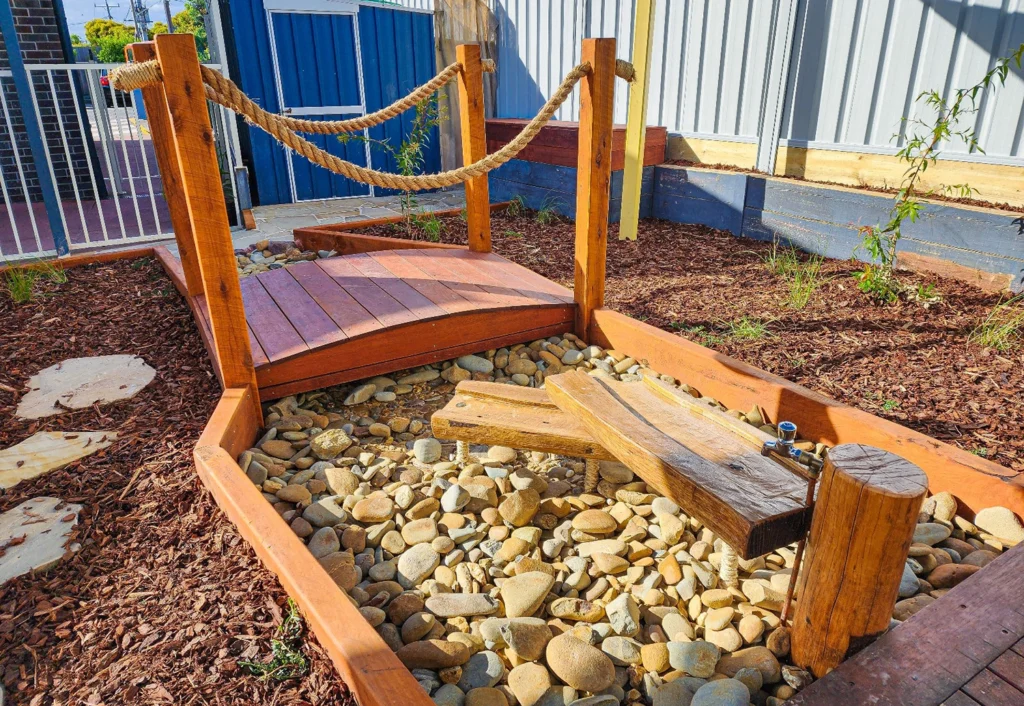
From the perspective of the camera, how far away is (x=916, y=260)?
433 centimetres

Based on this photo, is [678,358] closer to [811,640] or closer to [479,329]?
[479,329]

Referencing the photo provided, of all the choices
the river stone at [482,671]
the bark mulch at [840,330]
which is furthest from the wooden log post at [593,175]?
the river stone at [482,671]

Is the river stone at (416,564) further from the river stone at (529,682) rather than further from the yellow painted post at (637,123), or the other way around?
the yellow painted post at (637,123)

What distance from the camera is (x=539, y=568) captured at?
2.08 metres

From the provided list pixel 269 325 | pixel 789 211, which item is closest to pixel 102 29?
pixel 269 325

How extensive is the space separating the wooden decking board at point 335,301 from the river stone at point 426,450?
0.71 meters

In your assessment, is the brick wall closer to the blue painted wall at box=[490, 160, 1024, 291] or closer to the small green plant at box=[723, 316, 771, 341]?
the blue painted wall at box=[490, 160, 1024, 291]

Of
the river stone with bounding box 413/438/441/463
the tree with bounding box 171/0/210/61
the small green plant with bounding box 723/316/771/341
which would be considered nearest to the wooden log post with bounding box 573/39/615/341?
the small green plant with bounding box 723/316/771/341

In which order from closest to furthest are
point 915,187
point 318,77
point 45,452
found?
point 45,452 → point 915,187 → point 318,77

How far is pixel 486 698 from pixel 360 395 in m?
1.79

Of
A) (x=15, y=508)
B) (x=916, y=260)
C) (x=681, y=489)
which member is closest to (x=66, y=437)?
(x=15, y=508)

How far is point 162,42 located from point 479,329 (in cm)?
185

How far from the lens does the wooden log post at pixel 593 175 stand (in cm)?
327

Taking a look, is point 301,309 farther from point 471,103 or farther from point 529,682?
point 529,682
